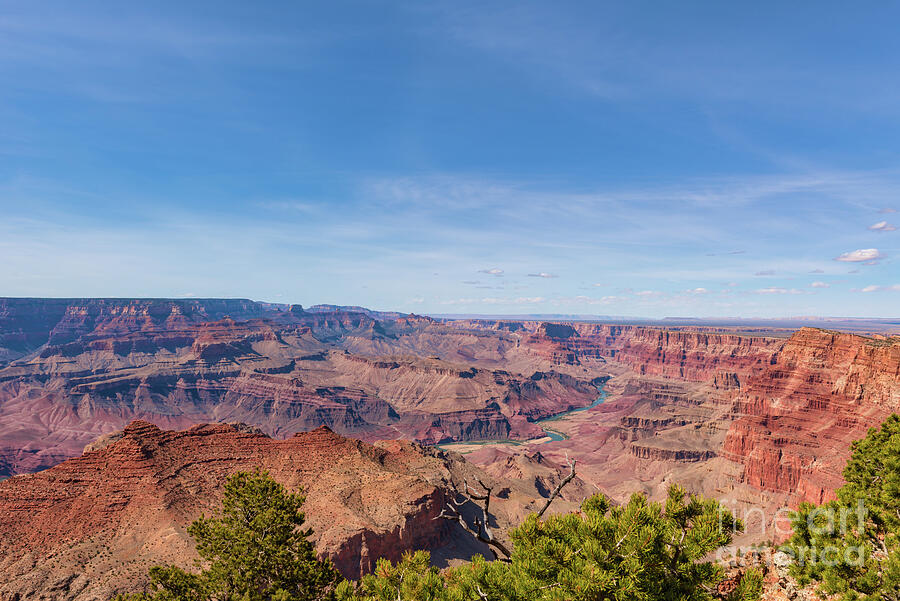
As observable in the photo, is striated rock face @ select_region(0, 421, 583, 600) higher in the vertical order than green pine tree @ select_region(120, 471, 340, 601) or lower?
lower

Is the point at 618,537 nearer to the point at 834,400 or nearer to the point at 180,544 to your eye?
the point at 180,544

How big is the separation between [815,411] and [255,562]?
473 feet

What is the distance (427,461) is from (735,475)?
90.9m

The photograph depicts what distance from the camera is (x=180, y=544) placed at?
51.2m

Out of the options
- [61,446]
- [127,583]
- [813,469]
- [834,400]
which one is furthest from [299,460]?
[61,446]

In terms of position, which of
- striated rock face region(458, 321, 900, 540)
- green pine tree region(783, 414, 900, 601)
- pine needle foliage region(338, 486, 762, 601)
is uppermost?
pine needle foliage region(338, 486, 762, 601)

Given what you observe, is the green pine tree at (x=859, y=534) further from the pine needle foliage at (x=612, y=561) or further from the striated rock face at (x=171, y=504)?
the striated rock face at (x=171, y=504)

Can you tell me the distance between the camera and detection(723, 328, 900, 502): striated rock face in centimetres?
9969

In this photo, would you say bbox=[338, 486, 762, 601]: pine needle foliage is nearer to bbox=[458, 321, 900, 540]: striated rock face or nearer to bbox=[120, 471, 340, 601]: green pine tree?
bbox=[120, 471, 340, 601]: green pine tree

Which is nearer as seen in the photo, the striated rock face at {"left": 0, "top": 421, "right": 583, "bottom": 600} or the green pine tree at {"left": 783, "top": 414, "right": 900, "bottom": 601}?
the green pine tree at {"left": 783, "top": 414, "right": 900, "bottom": 601}

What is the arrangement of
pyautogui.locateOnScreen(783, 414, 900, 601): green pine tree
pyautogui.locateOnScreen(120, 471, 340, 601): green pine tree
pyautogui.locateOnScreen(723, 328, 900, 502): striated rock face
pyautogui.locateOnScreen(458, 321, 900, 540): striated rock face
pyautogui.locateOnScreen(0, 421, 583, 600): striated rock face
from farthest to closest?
pyautogui.locateOnScreen(458, 321, 900, 540): striated rock face → pyautogui.locateOnScreen(723, 328, 900, 502): striated rock face → pyautogui.locateOnScreen(0, 421, 583, 600): striated rock face → pyautogui.locateOnScreen(120, 471, 340, 601): green pine tree → pyautogui.locateOnScreen(783, 414, 900, 601): green pine tree

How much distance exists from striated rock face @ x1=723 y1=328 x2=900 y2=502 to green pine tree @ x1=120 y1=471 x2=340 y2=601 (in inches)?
4016

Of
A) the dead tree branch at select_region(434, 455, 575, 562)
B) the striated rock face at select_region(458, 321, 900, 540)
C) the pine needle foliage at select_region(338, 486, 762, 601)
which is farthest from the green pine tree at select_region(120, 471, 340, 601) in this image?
the striated rock face at select_region(458, 321, 900, 540)

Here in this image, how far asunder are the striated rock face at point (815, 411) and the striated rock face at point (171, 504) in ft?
274
